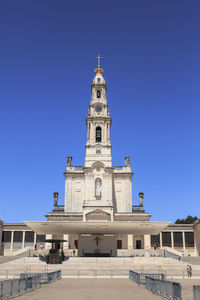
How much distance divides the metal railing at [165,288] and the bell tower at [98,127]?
42677mm

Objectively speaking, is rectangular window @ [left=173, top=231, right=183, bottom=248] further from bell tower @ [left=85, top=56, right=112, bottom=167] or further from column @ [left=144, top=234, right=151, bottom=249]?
bell tower @ [left=85, top=56, right=112, bottom=167]

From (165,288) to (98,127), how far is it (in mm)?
49816

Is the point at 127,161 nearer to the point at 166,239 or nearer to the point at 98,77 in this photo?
the point at 166,239

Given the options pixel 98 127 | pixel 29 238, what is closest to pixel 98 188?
pixel 98 127

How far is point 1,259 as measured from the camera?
41.6 m

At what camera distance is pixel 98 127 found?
209ft

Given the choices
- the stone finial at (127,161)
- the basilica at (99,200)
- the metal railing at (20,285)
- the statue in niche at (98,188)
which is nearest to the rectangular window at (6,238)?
the basilica at (99,200)

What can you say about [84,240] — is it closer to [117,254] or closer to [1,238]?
[117,254]

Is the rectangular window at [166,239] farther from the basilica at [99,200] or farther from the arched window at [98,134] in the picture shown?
the arched window at [98,134]

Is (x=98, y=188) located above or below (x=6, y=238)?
above

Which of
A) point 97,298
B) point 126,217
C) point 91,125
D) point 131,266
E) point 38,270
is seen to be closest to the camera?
point 97,298

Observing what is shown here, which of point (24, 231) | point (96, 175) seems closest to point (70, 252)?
point (96, 175)

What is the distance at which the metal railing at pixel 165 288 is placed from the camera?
13759 mm

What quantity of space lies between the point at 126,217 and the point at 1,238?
27.1 meters
